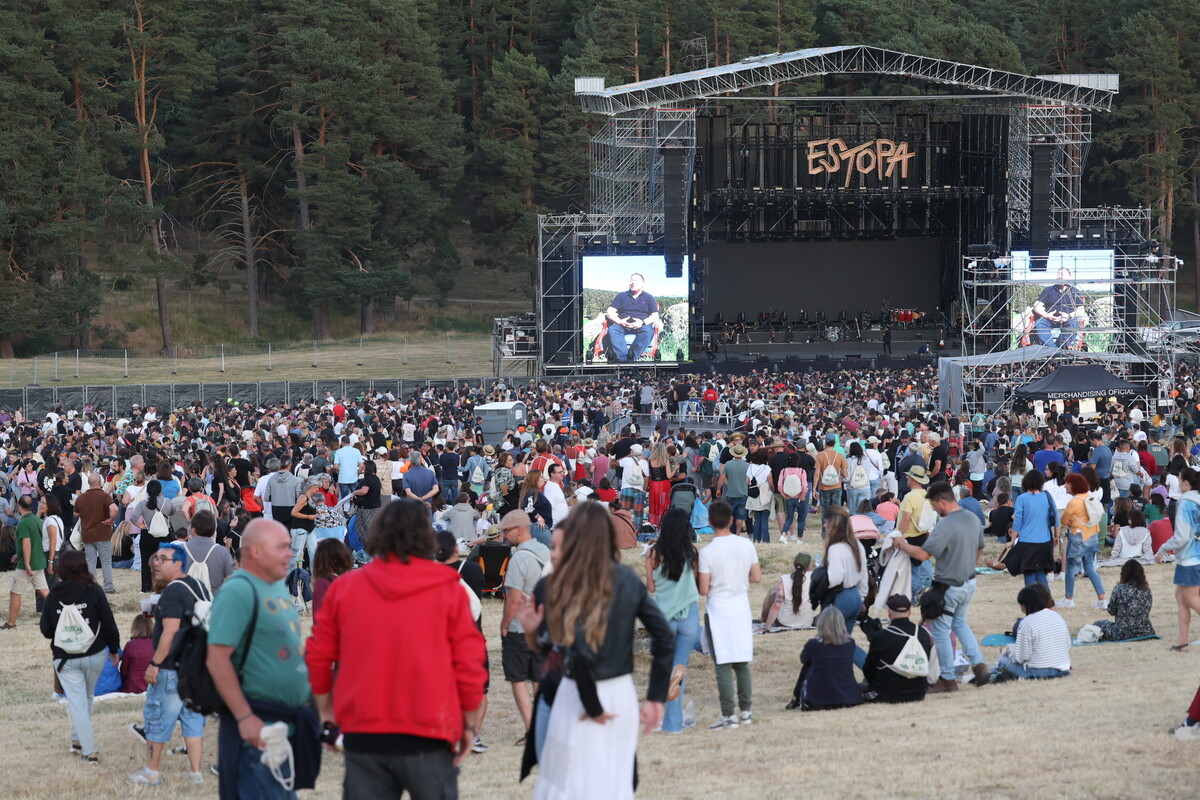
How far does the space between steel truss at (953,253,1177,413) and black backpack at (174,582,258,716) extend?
2211 cm

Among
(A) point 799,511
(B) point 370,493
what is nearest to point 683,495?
(B) point 370,493

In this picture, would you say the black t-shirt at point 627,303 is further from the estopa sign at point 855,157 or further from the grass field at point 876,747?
the grass field at point 876,747

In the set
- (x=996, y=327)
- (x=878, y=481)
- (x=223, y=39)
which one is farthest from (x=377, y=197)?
(x=878, y=481)

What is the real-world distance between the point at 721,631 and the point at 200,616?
2.70 m

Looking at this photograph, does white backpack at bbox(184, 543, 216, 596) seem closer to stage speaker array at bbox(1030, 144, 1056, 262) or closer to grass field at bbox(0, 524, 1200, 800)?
grass field at bbox(0, 524, 1200, 800)

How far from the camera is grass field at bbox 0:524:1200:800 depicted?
619 centimetres

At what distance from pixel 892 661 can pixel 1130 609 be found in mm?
2498

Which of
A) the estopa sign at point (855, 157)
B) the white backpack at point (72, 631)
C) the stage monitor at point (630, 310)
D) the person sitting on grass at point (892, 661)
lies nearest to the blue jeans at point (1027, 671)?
the person sitting on grass at point (892, 661)

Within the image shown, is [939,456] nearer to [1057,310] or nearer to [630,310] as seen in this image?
[1057,310]

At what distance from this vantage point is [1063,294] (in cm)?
3469

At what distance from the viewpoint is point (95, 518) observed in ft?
40.3

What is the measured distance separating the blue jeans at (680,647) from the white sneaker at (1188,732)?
2.28 meters

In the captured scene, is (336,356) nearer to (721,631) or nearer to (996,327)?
(996,327)

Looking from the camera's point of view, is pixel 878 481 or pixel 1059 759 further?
pixel 878 481
